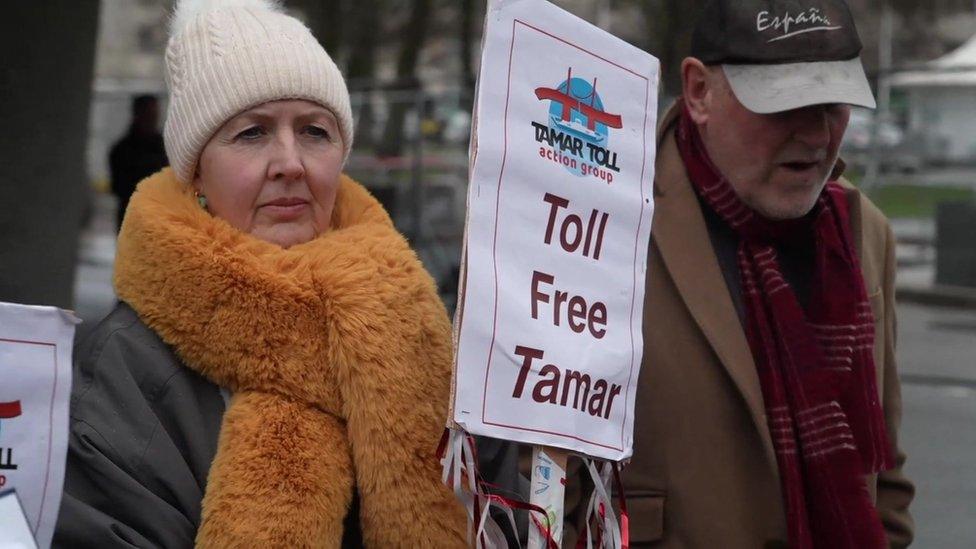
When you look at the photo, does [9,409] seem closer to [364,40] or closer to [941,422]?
[941,422]

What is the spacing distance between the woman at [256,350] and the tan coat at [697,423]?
0.42 metres

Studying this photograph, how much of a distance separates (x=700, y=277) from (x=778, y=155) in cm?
28

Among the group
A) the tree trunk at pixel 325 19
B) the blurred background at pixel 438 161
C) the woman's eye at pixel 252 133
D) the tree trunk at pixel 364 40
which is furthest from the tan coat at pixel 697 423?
the tree trunk at pixel 364 40

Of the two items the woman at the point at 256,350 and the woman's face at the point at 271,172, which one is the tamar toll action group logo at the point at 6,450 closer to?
the woman at the point at 256,350

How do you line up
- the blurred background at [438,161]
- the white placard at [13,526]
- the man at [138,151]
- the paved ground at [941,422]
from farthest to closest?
the man at [138,151] → the paved ground at [941,422] → the blurred background at [438,161] → the white placard at [13,526]

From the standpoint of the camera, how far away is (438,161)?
43.3 feet

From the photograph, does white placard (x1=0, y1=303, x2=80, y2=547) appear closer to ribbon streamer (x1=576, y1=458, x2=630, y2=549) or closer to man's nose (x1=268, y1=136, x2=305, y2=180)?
man's nose (x1=268, y1=136, x2=305, y2=180)

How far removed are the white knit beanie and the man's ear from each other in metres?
0.69

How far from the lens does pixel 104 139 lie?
2039cm

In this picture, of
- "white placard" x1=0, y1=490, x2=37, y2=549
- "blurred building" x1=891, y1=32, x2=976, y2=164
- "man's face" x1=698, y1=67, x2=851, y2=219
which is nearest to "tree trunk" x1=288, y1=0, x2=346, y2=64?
"blurred building" x1=891, y1=32, x2=976, y2=164

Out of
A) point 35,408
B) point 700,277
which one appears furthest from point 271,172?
point 700,277

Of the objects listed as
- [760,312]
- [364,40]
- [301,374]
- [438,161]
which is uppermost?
[364,40]

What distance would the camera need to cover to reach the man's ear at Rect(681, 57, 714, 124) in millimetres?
2766

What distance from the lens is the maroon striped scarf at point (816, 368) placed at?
262 cm
